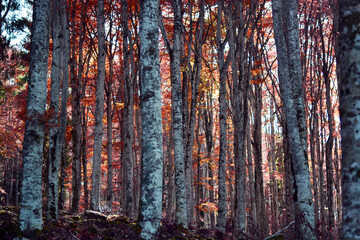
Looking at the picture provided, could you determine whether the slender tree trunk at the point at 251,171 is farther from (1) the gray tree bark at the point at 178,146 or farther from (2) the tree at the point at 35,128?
(2) the tree at the point at 35,128

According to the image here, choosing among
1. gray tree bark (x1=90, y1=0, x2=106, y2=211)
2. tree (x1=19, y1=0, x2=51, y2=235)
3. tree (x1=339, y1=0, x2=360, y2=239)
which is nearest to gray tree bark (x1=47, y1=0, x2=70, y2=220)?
tree (x1=19, y1=0, x2=51, y2=235)

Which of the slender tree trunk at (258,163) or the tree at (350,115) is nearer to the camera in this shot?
the tree at (350,115)

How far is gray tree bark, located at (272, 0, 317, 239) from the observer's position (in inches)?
294

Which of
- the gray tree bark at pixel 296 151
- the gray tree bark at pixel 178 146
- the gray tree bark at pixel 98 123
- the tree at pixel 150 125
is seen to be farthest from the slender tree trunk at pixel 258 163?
the tree at pixel 150 125

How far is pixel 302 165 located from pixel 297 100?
1.71 meters

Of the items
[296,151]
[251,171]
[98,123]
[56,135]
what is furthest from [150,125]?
[251,171]

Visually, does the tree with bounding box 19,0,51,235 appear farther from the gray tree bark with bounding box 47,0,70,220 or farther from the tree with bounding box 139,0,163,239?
the tree with bounding box 139,0,163,239

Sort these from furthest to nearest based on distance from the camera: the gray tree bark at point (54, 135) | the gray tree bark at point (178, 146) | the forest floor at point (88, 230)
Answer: the gray tree bark at point (178, 146)
the gray tree bark at point (54, 135)
the forest floor at point (88, 230)

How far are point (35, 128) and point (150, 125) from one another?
302cm

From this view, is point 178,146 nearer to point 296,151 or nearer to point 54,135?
point 296,151

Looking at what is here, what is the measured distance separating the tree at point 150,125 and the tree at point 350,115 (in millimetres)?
3007

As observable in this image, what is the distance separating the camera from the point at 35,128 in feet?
23.5

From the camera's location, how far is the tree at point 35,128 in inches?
268

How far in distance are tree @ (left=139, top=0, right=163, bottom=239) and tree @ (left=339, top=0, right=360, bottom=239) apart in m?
3.01
